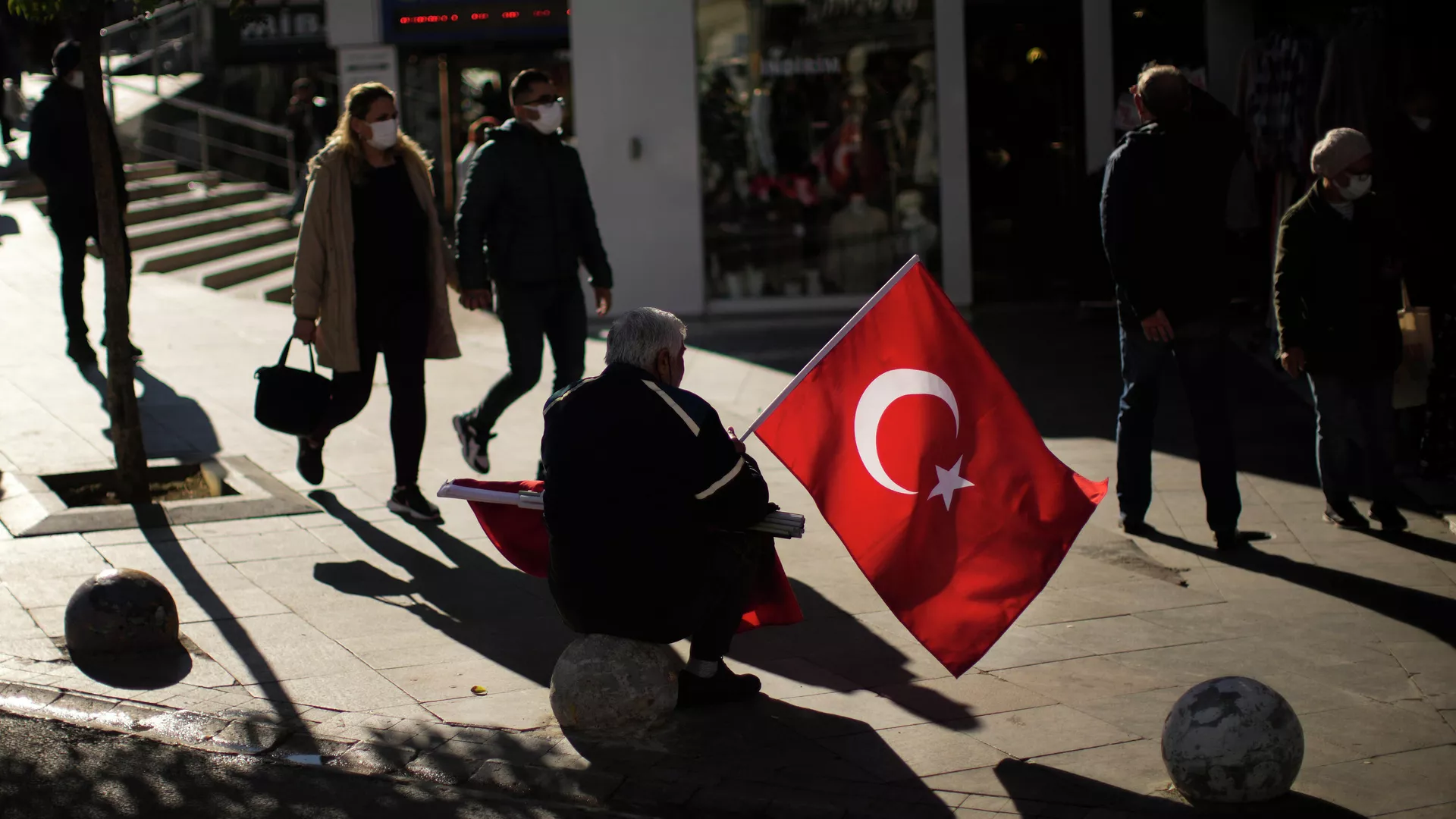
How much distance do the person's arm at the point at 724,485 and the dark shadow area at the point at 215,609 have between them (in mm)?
1361

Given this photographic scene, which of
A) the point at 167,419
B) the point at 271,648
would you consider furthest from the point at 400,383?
the point at 167,419

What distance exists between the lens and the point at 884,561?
17.0ft

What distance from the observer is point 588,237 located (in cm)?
795

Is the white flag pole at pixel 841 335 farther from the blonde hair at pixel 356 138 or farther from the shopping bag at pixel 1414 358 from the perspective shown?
the shopping bag at pixel 1414 358

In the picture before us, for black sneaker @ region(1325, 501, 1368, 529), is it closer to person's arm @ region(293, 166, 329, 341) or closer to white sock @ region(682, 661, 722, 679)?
white sock @ region(682, 661, 722, 679)

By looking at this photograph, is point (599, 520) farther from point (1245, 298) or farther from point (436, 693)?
point (1245, 298)

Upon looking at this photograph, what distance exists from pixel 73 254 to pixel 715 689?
22.9ft

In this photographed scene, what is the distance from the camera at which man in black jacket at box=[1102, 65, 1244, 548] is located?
6895 millimetres

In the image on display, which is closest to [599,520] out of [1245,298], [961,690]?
[961,690]

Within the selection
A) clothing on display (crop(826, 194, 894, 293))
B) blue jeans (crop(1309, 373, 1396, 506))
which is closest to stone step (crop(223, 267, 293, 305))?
clothing on display (crop(826, 194, 894, 293))

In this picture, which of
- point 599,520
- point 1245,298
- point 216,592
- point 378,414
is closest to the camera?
point 599,520

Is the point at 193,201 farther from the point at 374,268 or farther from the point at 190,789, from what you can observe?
the point at 190,789

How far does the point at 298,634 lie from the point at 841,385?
2.15m

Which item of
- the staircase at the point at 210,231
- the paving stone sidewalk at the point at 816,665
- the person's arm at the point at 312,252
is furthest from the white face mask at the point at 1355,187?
the staircase at the point at 210,231
